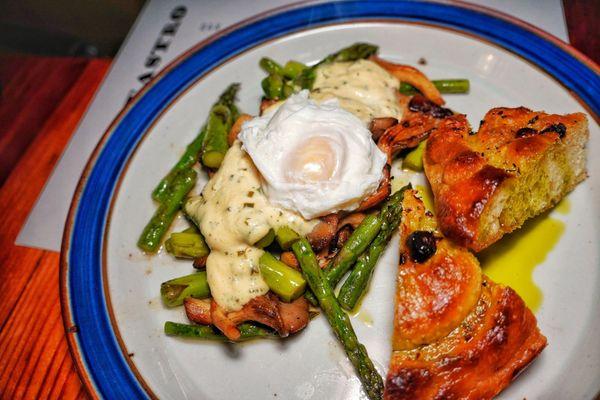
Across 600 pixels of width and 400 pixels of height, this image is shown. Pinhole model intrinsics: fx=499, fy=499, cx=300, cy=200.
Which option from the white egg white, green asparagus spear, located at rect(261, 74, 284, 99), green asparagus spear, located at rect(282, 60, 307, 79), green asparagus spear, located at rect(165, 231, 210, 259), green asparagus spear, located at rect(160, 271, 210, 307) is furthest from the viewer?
green asparagus spear, located at rect(282, 60, 307, 79)

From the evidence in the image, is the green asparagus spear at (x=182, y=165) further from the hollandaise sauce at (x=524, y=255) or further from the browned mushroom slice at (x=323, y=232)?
the hollandaise sauce at (x=524, y=255)

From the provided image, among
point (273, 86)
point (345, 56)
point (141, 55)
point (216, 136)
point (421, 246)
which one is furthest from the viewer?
point (141, 55)

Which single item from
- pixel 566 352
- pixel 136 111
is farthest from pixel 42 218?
pixel 566 352

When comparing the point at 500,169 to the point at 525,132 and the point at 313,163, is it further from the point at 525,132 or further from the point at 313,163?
the point at 313,163

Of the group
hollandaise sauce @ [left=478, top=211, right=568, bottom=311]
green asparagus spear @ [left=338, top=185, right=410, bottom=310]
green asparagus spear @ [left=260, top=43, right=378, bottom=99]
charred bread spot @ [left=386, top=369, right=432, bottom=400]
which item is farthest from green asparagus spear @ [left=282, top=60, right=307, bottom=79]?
charred bread spot @ [left=386, top=369, right=432, bottom=400]

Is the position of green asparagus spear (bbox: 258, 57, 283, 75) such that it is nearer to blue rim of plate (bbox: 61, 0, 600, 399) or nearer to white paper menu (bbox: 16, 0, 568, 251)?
blue rim of plate (bbox: 61, 0, 600, 399)

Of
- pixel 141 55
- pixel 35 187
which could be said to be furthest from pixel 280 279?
pixel 141 55

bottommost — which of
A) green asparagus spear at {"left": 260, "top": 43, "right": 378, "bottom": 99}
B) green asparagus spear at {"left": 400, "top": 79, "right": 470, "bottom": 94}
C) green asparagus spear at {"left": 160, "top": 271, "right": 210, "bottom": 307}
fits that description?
green asparagus spear at {"left": 160, "top": 271, "right": 210, "bottom": 307}
